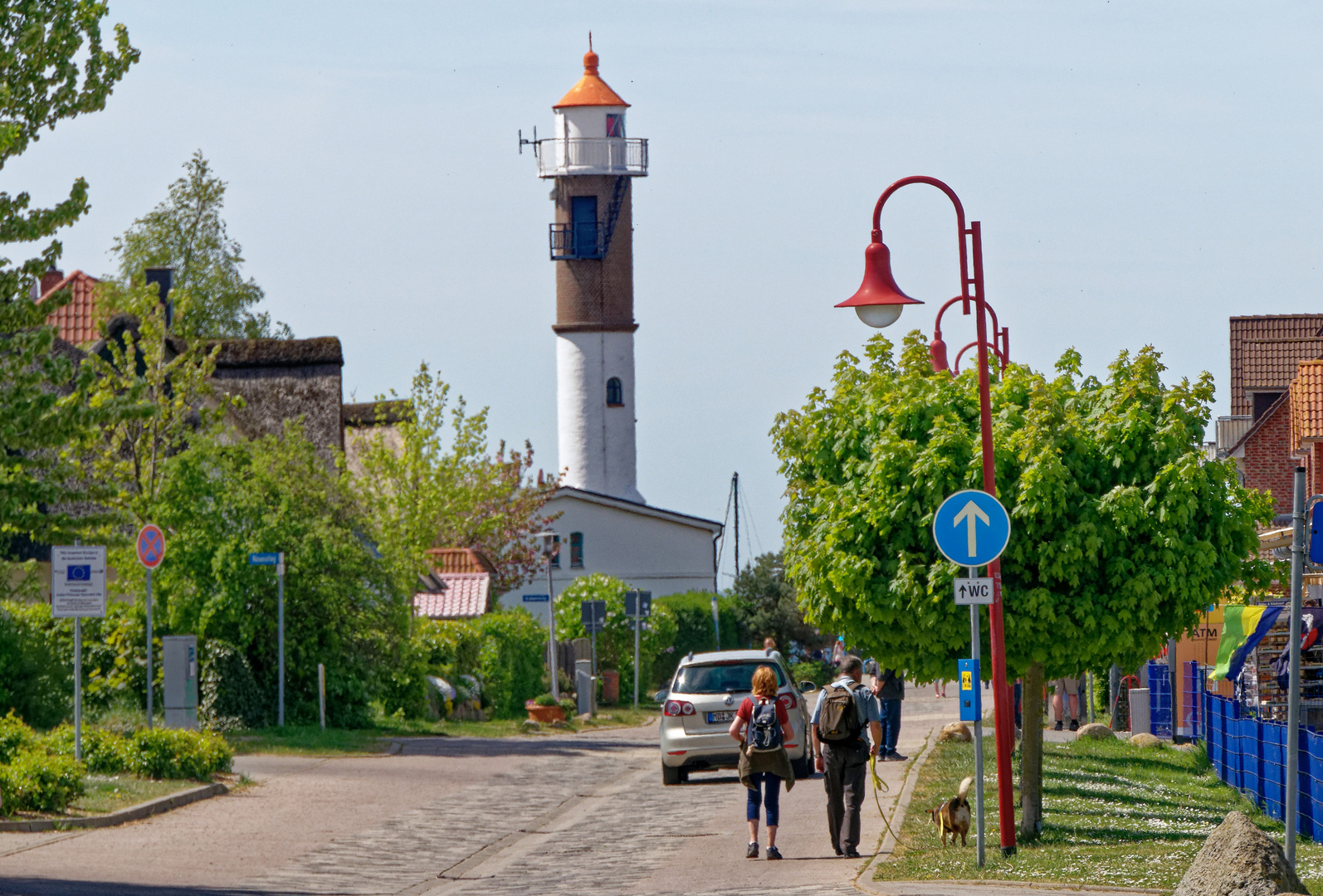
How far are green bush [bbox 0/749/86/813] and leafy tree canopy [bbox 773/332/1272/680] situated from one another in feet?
23.4

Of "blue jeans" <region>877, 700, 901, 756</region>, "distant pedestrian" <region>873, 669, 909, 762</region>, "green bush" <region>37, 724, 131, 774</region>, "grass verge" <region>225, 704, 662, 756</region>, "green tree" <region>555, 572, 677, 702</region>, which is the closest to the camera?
"green bush" <region>37, 724, 131, 774</region>

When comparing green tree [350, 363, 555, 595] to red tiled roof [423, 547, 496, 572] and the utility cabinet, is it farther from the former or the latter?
the utility cabinet

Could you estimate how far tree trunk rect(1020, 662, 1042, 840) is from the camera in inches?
586

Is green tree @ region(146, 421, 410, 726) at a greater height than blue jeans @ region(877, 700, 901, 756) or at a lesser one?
greater

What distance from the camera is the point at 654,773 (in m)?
24.6

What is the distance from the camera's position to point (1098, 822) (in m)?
16.1

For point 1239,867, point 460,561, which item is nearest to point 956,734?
point 1239,867

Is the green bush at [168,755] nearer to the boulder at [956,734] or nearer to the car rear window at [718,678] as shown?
the car rear window at [718,678]

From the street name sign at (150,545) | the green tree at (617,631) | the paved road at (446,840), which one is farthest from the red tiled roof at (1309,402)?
the street name sign at (150,545)

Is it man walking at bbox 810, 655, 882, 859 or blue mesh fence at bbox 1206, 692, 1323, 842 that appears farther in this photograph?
blue mesh fence at bbox 1206, 692, 1323, 842

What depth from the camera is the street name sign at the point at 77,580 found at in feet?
60.7

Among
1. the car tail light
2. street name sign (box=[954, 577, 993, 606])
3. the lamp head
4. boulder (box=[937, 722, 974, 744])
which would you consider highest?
the lamp head

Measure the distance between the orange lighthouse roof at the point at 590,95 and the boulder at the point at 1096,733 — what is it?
42.8 metres

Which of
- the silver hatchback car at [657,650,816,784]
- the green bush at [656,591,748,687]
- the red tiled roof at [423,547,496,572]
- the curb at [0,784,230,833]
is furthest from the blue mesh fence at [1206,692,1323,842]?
the red tiled roof at [423,547,496,572]
